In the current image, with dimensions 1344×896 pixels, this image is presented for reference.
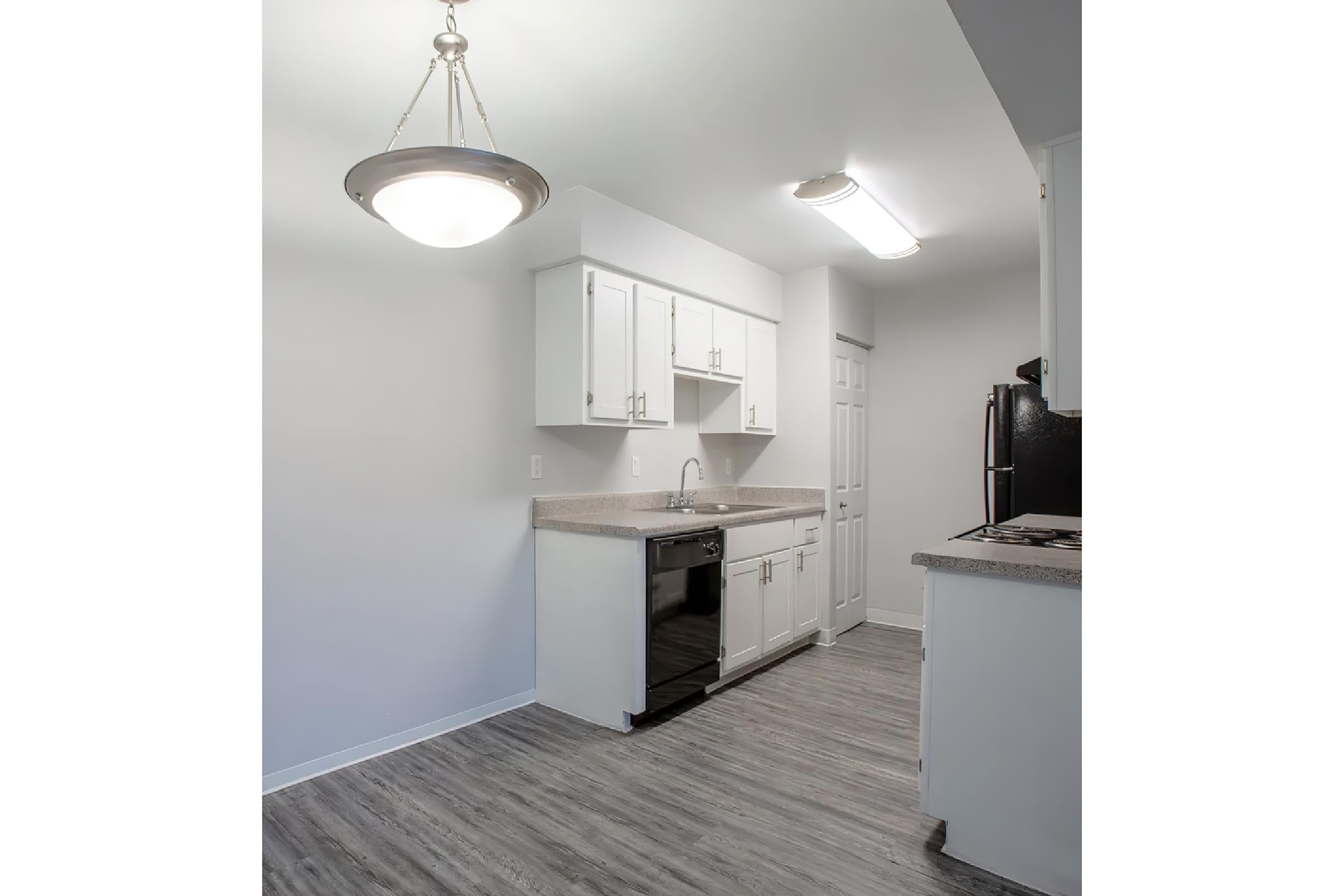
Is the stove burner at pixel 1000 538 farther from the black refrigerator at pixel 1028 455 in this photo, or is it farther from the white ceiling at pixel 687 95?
the white ceiling at pixel 687 95

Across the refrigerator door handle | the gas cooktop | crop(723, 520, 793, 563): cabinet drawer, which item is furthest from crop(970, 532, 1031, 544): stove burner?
the refrigerator door handle

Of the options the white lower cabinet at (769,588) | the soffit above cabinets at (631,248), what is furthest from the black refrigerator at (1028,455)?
the soffit above cabinets at (631,248)

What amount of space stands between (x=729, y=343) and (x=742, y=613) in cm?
160

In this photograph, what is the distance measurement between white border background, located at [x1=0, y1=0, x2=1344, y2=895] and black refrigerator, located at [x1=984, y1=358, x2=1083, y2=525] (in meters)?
3.83

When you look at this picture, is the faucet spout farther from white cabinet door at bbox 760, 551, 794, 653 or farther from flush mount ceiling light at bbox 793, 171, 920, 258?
flush mount ceiling light at bbox 793, 171, 920, 258

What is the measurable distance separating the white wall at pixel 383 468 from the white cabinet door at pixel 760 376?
1.44m

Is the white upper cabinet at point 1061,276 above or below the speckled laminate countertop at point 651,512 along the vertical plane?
above

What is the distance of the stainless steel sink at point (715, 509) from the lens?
382cm

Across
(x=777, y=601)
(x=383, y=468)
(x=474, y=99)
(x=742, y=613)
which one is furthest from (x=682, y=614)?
(x=474, y=99)
